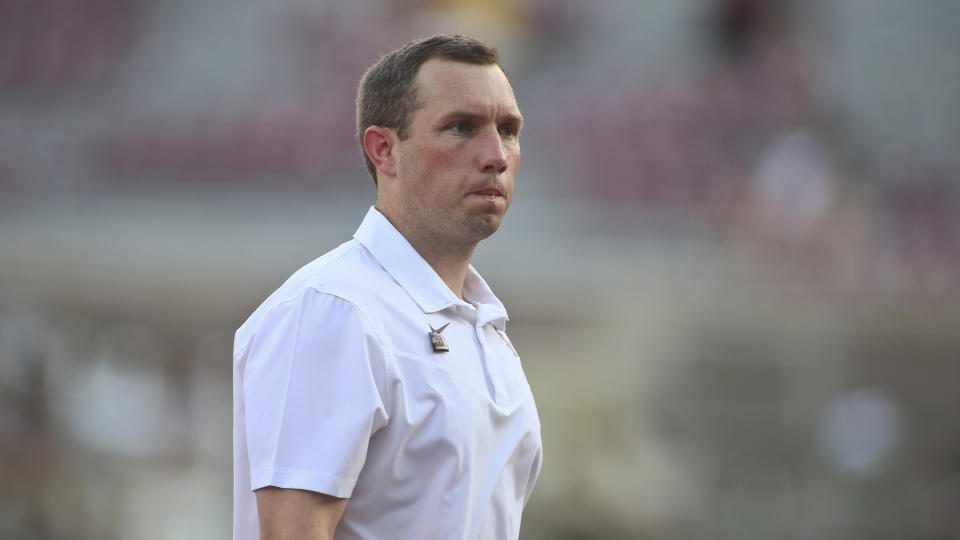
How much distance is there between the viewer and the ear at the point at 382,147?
1949mm

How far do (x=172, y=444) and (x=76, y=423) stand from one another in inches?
28.1

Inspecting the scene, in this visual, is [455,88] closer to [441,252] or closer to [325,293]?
[441,252]

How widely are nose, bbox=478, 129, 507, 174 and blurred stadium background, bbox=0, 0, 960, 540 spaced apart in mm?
6332

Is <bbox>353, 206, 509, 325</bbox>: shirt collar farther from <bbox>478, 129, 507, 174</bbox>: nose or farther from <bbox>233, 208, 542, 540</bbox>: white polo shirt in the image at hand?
<bbox>478, 129, 507, 174</bbox>: nose

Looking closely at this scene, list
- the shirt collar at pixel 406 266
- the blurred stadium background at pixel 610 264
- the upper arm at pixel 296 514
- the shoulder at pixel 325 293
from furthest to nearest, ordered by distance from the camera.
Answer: the blurred stadium background at pixel 610 264 → the shirt collar at pixel 406 266 → the shoulder at pixel 325 293 → the upper arm at pixel 296 514

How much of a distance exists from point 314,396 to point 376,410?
3.4 inches

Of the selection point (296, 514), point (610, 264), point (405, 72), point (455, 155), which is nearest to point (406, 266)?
point (455, 155)

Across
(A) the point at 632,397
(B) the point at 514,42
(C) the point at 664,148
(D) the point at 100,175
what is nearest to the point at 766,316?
(A) the point at 632,397

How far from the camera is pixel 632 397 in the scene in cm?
829

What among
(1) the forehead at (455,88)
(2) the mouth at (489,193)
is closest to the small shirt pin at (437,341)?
(2) the mouth at (489,193)

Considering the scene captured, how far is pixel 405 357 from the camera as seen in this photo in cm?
173

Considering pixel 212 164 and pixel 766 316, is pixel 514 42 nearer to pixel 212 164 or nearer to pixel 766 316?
pixel 212 164

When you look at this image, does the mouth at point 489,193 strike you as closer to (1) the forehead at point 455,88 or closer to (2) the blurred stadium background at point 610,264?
(1) the forehead at point 455,88

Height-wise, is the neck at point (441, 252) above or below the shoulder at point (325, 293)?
above
